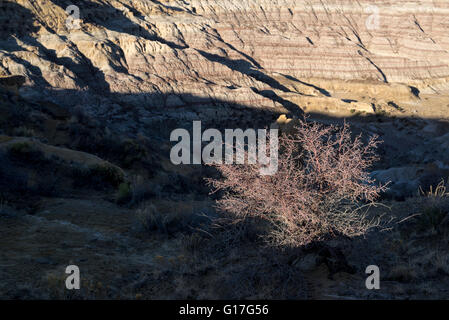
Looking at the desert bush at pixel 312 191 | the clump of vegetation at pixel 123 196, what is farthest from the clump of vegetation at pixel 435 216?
the clump of vegetation at pixel 123 196

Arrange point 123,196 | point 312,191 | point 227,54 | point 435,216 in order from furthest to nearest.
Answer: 1. point 227,54
2. point 123,196
3. point 435,216
4. point 312,191

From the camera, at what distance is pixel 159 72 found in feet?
153

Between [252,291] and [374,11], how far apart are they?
255 ft

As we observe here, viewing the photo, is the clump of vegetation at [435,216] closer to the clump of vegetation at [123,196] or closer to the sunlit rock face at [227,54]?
the clump of vegetation at [123,196]

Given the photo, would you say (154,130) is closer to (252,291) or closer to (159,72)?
(159,72)

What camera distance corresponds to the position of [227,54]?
56531 millimetres

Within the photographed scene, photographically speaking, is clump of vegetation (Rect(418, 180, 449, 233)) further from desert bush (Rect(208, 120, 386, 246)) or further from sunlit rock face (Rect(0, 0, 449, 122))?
sunlit rock face (Rect(0, 0, 449, 122))

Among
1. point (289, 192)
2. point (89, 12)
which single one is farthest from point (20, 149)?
point (89, 12)

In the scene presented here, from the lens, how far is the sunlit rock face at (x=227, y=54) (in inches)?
1646

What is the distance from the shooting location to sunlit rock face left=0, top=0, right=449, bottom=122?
4180 centimetres

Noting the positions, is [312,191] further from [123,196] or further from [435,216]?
[123,196]

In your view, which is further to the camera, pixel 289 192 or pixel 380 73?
pixel 380 73

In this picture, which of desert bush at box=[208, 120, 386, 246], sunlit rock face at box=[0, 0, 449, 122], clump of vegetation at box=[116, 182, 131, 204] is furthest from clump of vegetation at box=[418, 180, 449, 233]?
sunlit rock face at box=[0, 0, 449, 122]

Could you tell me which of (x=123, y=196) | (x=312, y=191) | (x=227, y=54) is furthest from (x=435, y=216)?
(x=227, y=54)
